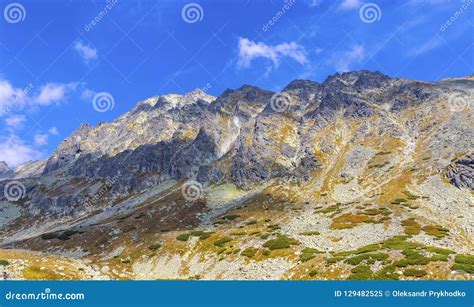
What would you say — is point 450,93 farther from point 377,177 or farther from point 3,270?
point 3,270

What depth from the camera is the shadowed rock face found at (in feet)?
300

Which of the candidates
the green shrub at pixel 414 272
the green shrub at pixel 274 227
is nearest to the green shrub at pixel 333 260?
the green shrub at pixel 414 272

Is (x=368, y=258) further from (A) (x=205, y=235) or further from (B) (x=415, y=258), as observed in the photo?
(A) (x=205, y=235)

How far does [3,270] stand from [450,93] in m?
164

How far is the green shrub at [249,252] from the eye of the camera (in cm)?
5996

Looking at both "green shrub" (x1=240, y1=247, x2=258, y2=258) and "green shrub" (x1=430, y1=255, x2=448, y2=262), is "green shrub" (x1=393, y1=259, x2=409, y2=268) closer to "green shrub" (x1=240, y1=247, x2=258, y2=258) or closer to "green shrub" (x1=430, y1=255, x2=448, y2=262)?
"green shrub" (x1=430, y1=255, x2=448, y2=262)

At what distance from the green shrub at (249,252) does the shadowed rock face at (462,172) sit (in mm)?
55374

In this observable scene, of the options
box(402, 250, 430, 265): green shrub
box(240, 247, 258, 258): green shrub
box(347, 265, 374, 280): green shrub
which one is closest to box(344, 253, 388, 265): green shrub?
box(347, 265, 374, 280): green shrub

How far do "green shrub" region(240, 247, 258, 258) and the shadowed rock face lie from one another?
5537 centimetres

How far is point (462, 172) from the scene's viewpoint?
94.1 metres

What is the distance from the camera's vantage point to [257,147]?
151750 mm

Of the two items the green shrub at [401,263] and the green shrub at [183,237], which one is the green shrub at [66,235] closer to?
the green shrub at [183,237]

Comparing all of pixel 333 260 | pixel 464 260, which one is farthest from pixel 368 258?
pixel 464 260
